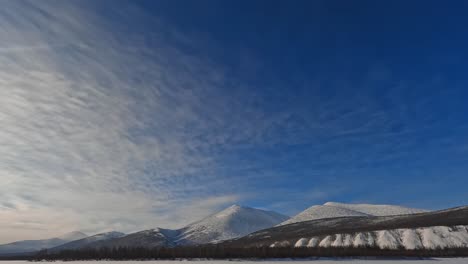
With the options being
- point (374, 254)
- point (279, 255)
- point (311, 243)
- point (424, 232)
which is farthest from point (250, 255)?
point (424, 232)

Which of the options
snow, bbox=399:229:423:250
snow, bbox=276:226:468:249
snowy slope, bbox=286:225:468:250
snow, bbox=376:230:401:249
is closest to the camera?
snowy slope, bbox=286:225:468:250

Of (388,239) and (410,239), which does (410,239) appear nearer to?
(410,239)

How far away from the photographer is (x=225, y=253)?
130 meters

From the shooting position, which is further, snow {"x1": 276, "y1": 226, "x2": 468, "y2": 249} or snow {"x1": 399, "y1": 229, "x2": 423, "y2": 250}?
snow {"x1": 399, "y1": 229, "x2": 423, "y2": 250}

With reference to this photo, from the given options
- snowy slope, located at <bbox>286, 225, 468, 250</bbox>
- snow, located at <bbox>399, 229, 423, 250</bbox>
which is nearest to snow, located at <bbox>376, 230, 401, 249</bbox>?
snowy slope, located at <bbox>286, 225, 468, 250</bbox>

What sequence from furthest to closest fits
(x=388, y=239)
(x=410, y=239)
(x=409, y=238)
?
(x=388, y=239) < (x=409, y=238) < (x=410, y=239)

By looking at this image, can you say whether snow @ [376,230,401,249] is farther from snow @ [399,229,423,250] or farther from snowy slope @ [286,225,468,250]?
snow @ [399,229,423,250]

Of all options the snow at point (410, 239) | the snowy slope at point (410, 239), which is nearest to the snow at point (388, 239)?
the snowy slope at point (410, 239)


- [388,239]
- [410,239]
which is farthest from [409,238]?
[388,239]

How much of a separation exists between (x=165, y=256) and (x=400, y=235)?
118 meters

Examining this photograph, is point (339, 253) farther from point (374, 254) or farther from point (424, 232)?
point (424, 232)

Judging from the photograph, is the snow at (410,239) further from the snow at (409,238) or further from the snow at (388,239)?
the snow at (388,239)

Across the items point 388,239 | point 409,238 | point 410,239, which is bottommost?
point 410,239

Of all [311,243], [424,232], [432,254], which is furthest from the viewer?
[311,243]
